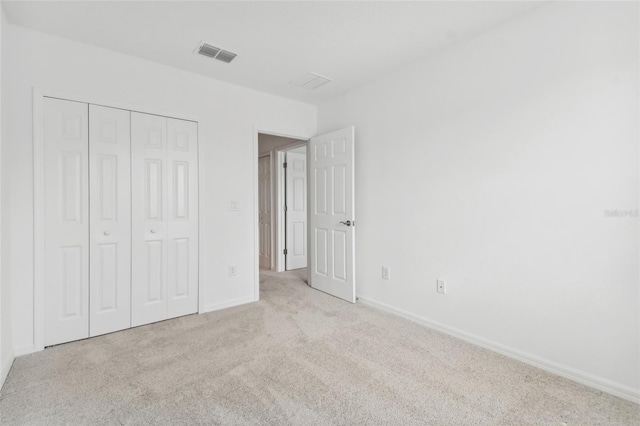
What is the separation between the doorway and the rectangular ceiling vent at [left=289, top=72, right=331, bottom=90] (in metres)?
1.55

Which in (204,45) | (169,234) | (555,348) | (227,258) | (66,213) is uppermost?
(204,45)

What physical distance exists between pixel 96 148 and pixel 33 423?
6.36 feet

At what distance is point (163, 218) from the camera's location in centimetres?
293

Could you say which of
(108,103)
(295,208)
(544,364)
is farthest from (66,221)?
(544,364)

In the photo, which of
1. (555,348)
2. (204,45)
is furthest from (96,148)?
(555,348)

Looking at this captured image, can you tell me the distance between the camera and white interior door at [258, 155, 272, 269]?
5277 millimetres

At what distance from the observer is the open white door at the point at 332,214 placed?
346 centimetres

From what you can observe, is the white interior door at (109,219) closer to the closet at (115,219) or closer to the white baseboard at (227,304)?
the closet at (115,219)

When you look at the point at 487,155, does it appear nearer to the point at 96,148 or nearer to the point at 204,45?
the point at 204,45

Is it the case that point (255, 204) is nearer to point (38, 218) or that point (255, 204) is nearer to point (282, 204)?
point (282, 204)

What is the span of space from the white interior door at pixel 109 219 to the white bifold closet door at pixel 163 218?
0.20ft

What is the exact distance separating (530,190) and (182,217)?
2970 millimetres

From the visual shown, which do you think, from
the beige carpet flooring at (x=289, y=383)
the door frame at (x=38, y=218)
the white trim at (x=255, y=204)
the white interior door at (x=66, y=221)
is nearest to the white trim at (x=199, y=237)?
the beige carpet flooring at (x=289, y=383)

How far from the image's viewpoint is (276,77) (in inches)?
125
